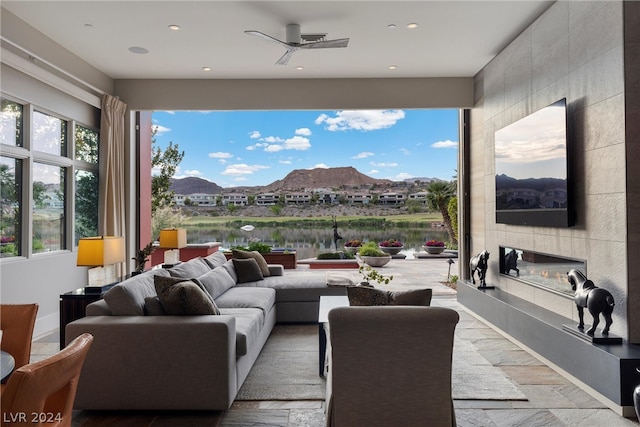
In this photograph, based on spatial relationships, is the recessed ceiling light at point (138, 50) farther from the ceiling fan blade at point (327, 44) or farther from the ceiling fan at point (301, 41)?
the ceiling fan blade at point (327, 44)

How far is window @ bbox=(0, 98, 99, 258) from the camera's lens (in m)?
4.12

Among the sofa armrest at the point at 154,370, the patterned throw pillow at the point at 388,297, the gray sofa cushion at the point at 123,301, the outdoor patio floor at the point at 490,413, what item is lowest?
the outdoor patio floor at the point at 490,413

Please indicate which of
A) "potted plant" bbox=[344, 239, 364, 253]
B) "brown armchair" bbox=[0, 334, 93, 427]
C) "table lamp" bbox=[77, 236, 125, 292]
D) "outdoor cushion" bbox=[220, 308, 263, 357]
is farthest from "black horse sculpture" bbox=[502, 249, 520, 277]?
"potted plant" bbox=[344, 239, 364, 253]

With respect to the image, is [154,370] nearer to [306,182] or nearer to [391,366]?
[391,366]

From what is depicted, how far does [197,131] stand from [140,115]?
5.95m

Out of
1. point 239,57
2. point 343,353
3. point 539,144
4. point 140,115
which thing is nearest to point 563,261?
point 539,144

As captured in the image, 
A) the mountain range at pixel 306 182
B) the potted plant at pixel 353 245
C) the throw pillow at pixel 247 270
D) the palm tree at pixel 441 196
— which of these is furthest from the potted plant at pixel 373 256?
the throw pillow at pixel 247 270

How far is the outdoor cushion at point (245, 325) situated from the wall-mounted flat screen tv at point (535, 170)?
2.58 meters

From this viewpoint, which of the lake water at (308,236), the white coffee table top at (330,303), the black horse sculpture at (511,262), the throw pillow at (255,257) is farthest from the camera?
the lake water at (308,236)

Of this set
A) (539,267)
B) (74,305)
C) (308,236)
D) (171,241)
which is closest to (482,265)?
(539,267)

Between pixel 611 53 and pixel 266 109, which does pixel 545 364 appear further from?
pixel 266 109

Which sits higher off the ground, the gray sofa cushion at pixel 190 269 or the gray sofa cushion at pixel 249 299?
the gray sofa cushion at pixel 190 269

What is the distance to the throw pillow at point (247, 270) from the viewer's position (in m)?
5.10

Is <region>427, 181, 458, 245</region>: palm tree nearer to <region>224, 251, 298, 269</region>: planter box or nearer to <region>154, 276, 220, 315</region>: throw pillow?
<region>224, 251, 298, 269</region>: planter box
